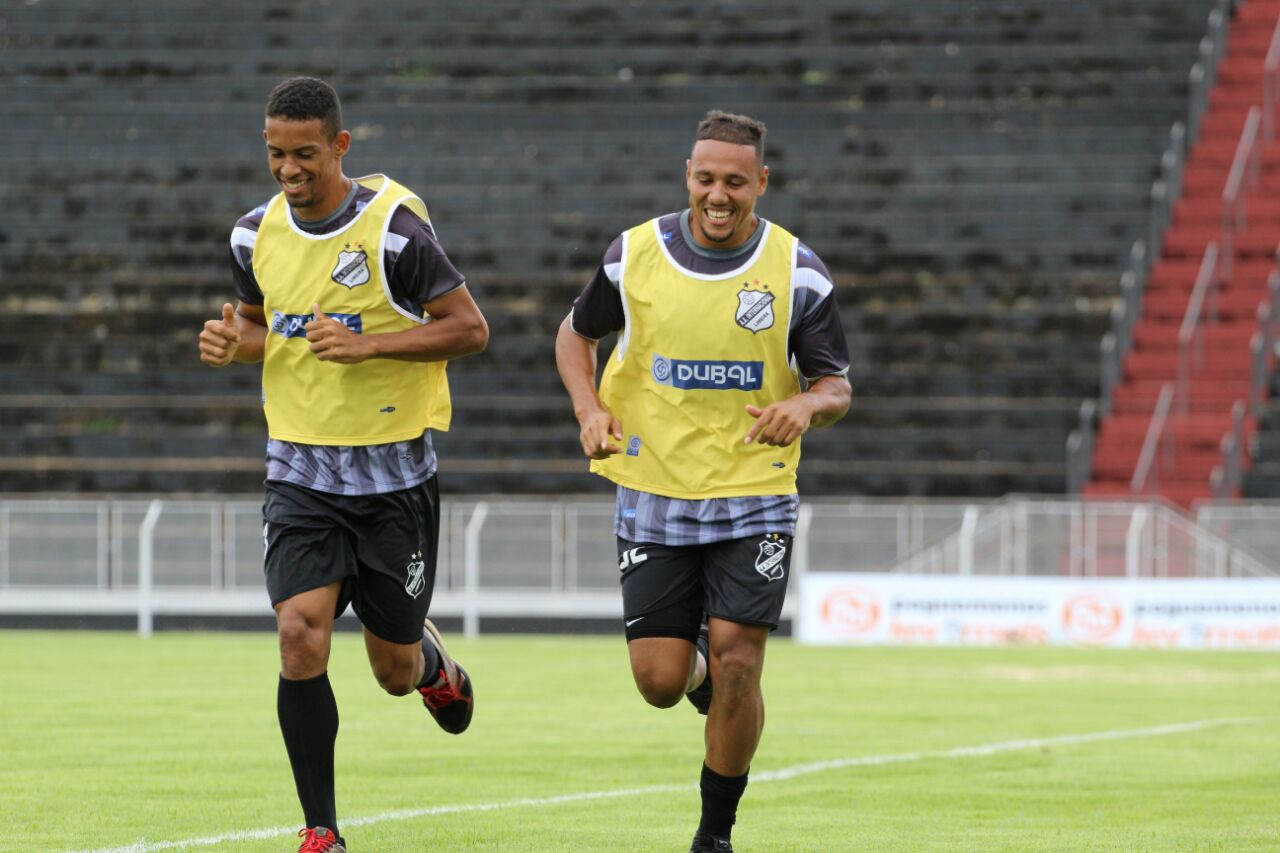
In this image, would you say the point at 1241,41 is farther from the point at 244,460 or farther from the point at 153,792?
the point at 153,792

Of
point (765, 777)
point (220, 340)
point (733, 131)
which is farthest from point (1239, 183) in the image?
point (220, 340)

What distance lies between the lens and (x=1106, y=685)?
16.8 meters

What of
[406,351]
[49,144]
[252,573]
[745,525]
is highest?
[49,144]

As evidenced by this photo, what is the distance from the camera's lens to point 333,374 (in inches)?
278

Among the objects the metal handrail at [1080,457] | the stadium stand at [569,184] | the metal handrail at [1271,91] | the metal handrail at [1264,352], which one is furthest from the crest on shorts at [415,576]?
the metal handrail at [1271,91]

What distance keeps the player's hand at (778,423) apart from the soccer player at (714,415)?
0.24 ft

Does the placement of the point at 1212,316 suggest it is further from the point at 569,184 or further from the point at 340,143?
the point at 340,143

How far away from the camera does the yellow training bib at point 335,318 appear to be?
277 inches

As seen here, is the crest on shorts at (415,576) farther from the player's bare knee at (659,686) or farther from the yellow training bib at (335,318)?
the player's bare knee at (659,686)

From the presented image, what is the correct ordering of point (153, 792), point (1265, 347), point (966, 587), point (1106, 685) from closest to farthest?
1. point (153, 792)
2. point (1106, 685)
3. point (966, 587)
4. point (1265, 347)

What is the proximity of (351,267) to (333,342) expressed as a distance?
352mm

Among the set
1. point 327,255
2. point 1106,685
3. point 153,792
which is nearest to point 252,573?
point 1106,685

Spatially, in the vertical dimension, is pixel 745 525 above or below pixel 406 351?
below

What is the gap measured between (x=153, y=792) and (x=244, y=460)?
1829 centimetres
